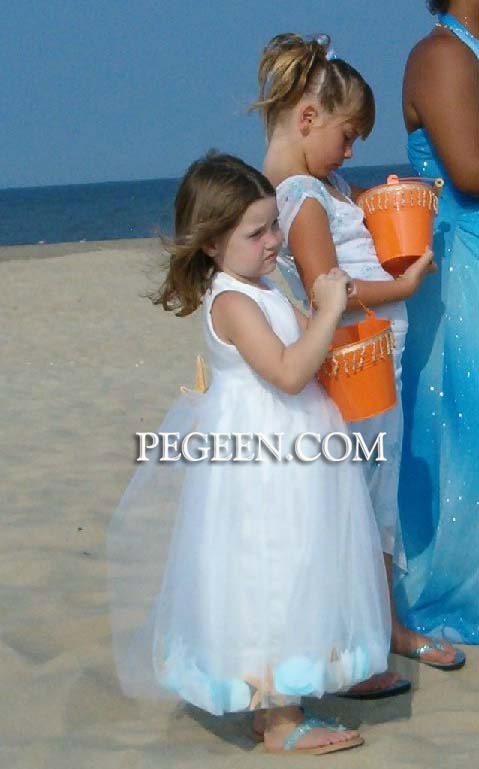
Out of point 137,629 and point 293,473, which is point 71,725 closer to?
point 137,629

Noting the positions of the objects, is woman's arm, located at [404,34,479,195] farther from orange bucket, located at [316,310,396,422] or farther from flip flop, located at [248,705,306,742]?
flip flop, located at [248,705,306,742]

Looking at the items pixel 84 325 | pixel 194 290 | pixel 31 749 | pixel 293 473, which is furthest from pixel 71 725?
pixel 84 325

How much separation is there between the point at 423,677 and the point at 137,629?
2.67 ft

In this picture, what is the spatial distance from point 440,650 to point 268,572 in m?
0.84

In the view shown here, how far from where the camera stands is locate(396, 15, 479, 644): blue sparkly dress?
3436 millimetres

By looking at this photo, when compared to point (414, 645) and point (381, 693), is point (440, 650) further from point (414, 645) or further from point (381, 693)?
point (381, 693)

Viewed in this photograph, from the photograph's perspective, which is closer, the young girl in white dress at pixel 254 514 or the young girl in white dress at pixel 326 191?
the young girl in white dress at pixel 254 514

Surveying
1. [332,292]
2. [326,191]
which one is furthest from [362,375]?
[326,191]

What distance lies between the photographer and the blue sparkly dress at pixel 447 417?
344 centimetres

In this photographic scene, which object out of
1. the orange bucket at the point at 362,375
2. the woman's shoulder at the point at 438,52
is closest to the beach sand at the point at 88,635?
the orange bucket at the point at 362,375

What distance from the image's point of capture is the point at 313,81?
10.0ft

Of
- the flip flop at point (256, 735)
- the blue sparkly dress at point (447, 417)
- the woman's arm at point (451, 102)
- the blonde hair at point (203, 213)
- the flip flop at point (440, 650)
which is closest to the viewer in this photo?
the blonde hair at point (203, 213)

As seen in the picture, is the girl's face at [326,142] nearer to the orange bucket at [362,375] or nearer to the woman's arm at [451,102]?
the woman's arm at [451,102]
